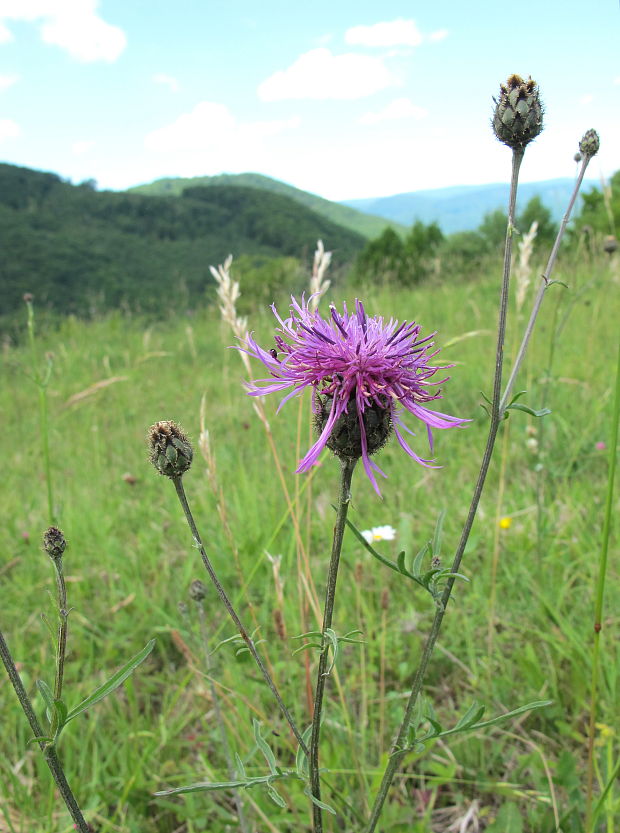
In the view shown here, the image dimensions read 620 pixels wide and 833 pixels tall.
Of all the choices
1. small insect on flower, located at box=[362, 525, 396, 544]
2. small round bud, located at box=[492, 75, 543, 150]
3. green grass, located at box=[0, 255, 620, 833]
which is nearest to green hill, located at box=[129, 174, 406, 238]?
green grass, located at box=[0, 255, 620, 833]

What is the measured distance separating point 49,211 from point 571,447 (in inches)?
2092

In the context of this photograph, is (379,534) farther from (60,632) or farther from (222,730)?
(60,632)

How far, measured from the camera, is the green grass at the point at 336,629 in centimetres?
181

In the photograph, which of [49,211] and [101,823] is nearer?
[101,823]

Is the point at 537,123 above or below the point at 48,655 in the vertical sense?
above

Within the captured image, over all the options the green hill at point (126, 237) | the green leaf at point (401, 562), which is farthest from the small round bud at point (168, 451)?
the green hill at point (126, 237)

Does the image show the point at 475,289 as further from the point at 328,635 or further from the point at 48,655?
the point at 328,635

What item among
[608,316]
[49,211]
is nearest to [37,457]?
[608,316]

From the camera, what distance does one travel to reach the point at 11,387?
9.06m

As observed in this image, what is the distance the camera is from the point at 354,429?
3.70 ft

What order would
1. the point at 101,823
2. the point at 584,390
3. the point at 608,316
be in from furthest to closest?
the point at 608,316 → the point at 584,390 → the point at 101,823

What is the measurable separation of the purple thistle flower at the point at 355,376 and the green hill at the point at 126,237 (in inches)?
1258

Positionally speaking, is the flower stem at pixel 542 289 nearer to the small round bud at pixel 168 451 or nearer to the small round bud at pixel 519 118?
the small round bud at pixel 519 118

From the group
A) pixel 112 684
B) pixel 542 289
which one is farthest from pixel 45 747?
pixel 542 289
